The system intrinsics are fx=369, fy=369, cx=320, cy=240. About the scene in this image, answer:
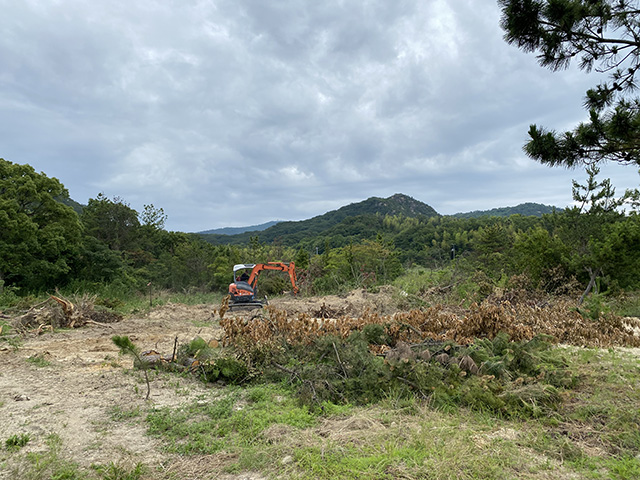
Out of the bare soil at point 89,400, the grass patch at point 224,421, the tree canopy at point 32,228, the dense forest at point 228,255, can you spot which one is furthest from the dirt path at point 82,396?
the tree canopy at point 32,228

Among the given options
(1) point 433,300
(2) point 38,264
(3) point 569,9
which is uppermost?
(3) point 569,9

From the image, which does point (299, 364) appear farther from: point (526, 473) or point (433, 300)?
point (433, 300)

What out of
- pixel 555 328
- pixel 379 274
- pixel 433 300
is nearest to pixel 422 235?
pixel 379 274

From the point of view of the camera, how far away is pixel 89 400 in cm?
360

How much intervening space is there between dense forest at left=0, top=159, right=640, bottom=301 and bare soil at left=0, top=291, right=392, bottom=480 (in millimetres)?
5292

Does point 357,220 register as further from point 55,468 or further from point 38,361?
point 55,468

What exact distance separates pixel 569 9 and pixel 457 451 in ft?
14.7

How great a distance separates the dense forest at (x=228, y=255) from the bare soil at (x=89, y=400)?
5292 mm

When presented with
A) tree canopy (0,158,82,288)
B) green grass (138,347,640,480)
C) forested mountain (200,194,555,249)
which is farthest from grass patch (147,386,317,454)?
forested mountain (200,194,555,249)

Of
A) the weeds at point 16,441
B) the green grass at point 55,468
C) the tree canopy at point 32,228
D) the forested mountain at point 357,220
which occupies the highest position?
the forested mountain at point 357,220

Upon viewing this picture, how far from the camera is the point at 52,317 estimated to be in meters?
8.20

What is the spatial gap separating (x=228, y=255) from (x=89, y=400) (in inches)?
820

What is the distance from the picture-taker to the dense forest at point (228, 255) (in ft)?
30.1

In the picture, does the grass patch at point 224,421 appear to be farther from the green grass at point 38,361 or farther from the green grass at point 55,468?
the green grass at point 38,361
